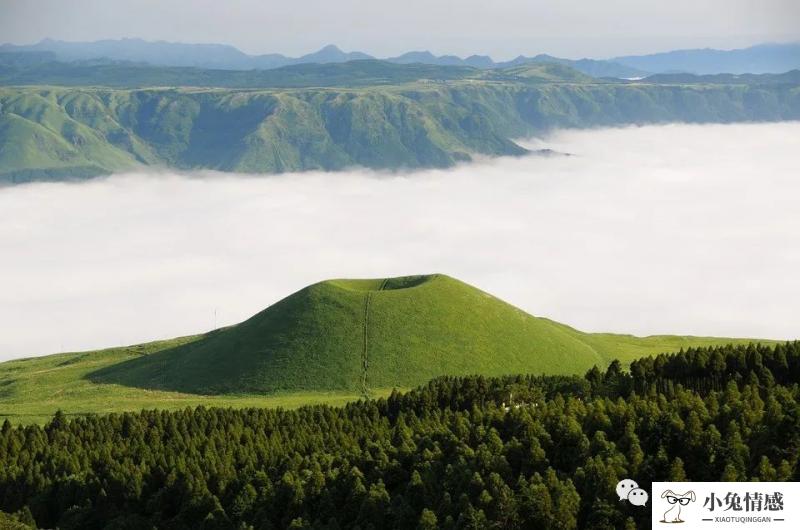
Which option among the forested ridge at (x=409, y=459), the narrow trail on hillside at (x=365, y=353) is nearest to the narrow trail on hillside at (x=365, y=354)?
the narrow trail on hillside at (x=365, y=353)

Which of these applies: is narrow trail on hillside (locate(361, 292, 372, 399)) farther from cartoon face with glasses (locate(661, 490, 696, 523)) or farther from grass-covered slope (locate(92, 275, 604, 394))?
cartoon face with glasses (locate(661, 490, 696, 523))

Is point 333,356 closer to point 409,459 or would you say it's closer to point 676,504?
point 409,459

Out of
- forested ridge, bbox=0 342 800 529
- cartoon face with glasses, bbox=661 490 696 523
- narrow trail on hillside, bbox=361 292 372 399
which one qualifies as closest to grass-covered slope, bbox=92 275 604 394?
narrow trail on hillside, bbox=361 292 372 399

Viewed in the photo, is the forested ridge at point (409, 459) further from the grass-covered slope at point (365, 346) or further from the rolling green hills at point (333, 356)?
the grass-covered slope at point (365, 346)

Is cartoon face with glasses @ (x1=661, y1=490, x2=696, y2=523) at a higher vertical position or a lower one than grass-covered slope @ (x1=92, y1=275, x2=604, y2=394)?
lower

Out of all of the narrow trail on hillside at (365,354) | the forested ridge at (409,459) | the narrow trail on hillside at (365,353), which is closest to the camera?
the forested ridge at (409,459)

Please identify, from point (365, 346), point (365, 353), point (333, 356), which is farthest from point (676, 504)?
point (365, 346)
